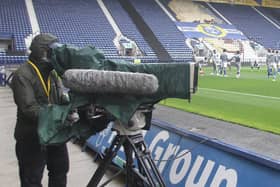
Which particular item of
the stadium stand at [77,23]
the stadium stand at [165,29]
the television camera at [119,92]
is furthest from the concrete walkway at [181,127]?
the stadium stand at [165,29]

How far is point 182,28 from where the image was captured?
3584cm

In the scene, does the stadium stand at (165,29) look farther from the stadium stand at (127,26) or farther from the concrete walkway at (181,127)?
the concrete walkway at (181,127)

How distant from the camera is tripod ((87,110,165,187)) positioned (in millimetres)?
2494

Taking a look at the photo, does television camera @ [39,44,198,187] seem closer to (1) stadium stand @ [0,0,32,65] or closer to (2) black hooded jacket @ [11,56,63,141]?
(2) black hooded jacket @ [11,56,63,141]

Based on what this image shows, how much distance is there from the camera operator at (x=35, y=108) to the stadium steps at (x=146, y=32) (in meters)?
26.4

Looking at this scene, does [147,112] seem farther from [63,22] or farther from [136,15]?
[136,15]

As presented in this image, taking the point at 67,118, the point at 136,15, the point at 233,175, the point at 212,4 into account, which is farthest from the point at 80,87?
the point at 212,4

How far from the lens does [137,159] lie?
255cm

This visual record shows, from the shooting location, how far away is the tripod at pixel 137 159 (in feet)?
8.18

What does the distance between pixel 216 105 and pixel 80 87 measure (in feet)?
29.3

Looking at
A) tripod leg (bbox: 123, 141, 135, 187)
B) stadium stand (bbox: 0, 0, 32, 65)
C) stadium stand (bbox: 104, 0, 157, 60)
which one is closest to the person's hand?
tripod leg (bbox: 123, 141, 135, 187)

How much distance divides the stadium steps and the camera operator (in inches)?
1038

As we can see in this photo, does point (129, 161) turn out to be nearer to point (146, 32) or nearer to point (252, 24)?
point (146, 32)

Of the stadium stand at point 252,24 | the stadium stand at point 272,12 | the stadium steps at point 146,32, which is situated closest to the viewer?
the stadium steps at point 146,32
